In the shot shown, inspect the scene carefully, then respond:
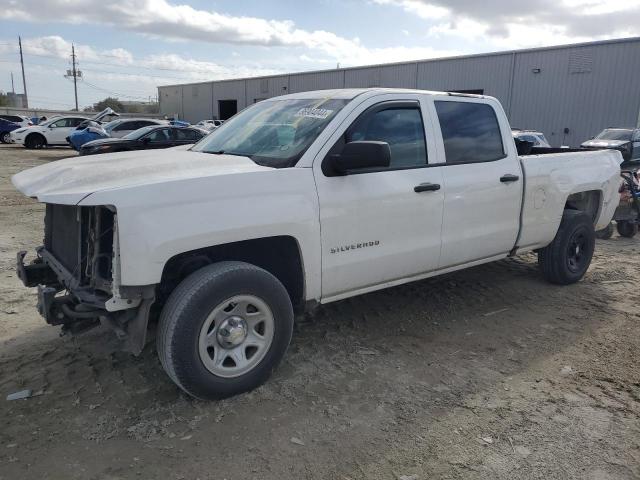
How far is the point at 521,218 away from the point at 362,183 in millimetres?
2036

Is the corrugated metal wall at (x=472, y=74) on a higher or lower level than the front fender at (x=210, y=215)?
higher

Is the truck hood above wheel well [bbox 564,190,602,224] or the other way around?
above

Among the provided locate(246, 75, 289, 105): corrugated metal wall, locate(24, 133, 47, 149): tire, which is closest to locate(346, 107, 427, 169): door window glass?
locate(24, 133, 47, 149): tire

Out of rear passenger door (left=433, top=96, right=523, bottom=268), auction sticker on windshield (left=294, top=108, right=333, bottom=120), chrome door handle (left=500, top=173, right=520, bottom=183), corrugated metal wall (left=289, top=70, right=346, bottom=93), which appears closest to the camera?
auction sticker on windshield (left=294, top=108, right=333, bottom=120)

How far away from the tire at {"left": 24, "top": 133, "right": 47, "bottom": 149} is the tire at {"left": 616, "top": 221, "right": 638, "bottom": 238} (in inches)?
1067

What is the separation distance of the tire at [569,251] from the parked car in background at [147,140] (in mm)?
12815

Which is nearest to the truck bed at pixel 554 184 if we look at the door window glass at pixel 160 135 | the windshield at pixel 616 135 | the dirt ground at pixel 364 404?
the dirt ground at pixel 364 404

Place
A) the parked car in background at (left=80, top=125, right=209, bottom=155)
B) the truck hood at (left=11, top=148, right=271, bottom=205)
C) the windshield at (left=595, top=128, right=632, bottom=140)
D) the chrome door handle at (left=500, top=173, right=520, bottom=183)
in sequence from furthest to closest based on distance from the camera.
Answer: the windshield at (left=595, top=128, right=632, bottom=140)
the parked car in background at (left=80, top=125, right=209, bottom=155)
the chrome door handle at (left=500, top=173, right=520, bottom=183)
the truck hood at (left=11, top=148, right=271, bottom=205)

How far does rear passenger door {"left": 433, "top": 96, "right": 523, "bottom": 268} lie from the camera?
4391 millimetres

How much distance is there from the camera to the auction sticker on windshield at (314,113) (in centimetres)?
389

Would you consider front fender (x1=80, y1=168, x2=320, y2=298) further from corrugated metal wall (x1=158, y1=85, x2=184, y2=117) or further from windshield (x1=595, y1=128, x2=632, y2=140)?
corrugated metal wall (x1=158, y1=85, x2=184, y2=117)

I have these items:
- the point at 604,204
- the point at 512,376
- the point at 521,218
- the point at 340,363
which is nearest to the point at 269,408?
the point at 340,363

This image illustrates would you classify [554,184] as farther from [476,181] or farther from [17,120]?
[17,120]

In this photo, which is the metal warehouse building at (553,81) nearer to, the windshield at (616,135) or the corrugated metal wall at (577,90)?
the corrugated metal wall at (577,90)
